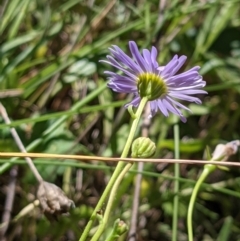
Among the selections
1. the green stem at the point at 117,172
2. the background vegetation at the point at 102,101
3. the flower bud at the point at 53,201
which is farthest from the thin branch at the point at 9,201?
the green stem at the point at 117,172

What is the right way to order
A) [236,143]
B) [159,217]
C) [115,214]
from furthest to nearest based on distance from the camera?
[159,217], [115,214], [236,143]

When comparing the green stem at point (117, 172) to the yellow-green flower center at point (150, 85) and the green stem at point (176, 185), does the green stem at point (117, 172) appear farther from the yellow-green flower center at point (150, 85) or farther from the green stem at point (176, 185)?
the green stem at point (176, 185)

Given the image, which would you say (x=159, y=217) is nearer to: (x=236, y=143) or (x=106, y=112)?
(x=106, y=112)

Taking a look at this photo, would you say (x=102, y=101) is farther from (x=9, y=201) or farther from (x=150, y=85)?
(x=150, y=85)

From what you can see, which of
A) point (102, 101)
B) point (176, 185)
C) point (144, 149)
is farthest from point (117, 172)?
point (102, 101)

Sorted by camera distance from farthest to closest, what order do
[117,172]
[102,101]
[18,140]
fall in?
[102,101]
[18,140]
[117,172]

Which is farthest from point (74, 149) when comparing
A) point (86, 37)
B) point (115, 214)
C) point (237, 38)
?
point (237, 38)
